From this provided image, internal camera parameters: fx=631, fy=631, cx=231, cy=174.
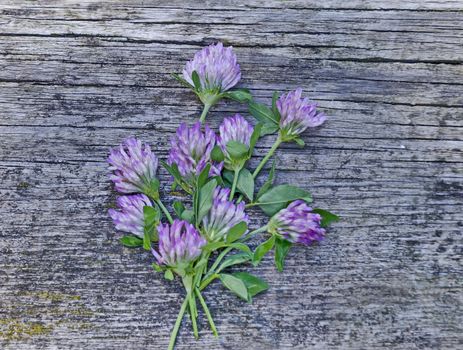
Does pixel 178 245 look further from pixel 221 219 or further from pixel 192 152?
pixel 192 152

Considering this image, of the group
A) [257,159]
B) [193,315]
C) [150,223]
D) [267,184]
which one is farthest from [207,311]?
[257,159]

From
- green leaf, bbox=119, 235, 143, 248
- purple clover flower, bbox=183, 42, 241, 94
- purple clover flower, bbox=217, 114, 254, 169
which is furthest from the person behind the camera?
purple clover flower, bbox=183, 42, 241, 94

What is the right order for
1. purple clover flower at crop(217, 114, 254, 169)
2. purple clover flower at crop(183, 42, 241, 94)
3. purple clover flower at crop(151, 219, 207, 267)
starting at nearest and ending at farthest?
purple clover flower at crop(151, 219, 207, 267) → purple clover flower at crop(217, 114, 254, 169) → purple clover flower at crop(183, 42, 241, 94)

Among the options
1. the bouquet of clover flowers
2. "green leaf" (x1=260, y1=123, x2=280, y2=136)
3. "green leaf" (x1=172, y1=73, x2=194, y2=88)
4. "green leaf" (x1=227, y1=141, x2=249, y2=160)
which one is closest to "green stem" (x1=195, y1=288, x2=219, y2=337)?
the bouquet of clover flowers

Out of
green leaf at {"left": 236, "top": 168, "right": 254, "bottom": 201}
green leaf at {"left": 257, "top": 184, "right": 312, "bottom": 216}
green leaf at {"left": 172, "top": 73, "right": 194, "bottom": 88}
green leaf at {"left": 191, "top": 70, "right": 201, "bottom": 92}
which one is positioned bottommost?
green leaf at {"left": 257, "top": 184, "right": 312, "bottom": 216}

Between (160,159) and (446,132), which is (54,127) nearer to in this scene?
(160,159)

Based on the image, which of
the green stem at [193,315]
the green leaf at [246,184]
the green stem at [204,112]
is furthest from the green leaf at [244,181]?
the green stem at [193,315]

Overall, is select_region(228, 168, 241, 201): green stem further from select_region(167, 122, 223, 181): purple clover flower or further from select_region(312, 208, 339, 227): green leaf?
select_region(312, 208, 339, 227): green leaf
